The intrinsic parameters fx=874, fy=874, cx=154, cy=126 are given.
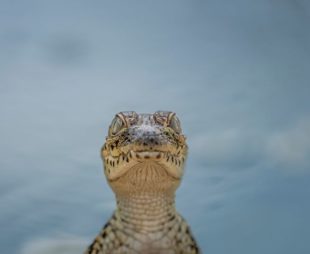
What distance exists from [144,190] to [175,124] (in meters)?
0.96

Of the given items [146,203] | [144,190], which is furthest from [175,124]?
[146,203]

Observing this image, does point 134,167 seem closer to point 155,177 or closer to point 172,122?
point 155,177

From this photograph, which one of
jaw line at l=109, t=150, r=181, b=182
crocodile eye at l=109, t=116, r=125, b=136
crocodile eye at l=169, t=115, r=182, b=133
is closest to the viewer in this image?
jaw line at l=109, t=150, r=181, b=182

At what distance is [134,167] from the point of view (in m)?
9.70

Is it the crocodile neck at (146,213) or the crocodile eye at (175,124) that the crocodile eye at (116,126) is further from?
the crocodile neck at (146,213)

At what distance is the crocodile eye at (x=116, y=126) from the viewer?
10328 mm

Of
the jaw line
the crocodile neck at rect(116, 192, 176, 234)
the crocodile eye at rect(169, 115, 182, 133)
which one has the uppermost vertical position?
the crocodile eye at rect(169, 115, 182, 133)

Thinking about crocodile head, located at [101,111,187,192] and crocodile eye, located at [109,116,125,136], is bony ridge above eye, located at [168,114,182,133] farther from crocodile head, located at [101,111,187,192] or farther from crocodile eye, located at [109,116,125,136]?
crocodile eye, located at [109,116,125,136]

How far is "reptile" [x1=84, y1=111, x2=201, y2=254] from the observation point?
31.9 ft

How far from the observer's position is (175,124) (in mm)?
10492

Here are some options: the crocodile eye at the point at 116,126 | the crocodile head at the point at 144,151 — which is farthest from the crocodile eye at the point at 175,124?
the crocodile eye at the point at 116,126

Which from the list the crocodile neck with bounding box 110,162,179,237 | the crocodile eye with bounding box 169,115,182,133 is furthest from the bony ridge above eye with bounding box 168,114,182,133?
the crocodile neck with bounding box 110,162,179,237

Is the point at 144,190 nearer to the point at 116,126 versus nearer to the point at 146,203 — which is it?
the point at 146,203

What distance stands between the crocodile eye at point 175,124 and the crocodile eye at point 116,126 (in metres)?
0.58
